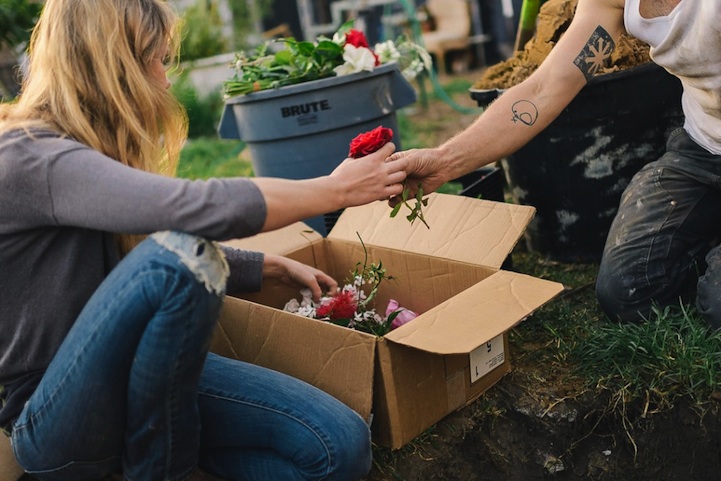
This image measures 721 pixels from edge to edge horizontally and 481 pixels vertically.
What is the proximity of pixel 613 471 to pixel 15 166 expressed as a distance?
65.4 inches

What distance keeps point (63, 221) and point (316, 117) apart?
1.71 meters

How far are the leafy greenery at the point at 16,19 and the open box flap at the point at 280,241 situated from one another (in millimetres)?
3537

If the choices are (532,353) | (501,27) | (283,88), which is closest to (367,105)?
(283,88)

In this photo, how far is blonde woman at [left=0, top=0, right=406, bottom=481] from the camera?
158 centimetres

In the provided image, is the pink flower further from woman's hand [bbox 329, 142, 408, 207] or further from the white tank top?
the white tank top

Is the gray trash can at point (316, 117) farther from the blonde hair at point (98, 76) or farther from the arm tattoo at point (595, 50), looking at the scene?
the blonde hair at point (98, 76)

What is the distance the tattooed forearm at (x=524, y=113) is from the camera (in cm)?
244

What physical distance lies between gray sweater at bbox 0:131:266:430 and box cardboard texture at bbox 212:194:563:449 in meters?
0.46

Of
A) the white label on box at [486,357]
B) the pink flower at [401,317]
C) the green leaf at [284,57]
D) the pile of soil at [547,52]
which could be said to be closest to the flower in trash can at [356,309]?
the pink flower at [401,317]

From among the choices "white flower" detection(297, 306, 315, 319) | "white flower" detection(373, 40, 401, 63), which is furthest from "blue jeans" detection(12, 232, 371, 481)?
"white flower" detection(373, 40, 401, 63)

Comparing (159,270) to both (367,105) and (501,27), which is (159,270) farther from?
(501,27)

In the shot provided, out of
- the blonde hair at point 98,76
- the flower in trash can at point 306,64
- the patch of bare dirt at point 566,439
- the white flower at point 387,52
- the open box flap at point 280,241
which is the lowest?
the patch of bare dirt at point 566,439

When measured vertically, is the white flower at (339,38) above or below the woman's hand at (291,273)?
above

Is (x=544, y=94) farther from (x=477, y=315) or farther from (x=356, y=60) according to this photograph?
(x=356, y=60)
